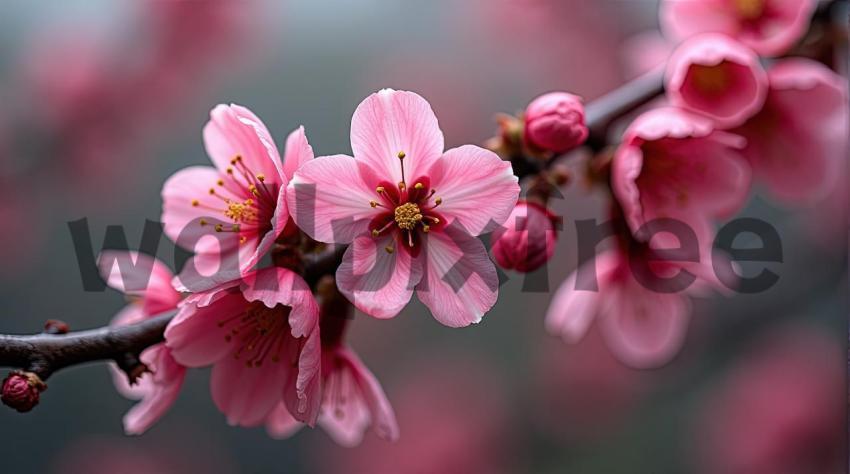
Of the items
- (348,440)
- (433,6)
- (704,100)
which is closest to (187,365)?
(348,440)

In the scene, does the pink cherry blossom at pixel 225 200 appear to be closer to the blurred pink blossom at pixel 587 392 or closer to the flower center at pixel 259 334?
the flower center at pixel 259 334

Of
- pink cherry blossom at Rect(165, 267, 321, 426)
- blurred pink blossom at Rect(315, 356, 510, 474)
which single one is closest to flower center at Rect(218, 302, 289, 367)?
pink cherry blossom at Rect(165, 267, 321, 426)

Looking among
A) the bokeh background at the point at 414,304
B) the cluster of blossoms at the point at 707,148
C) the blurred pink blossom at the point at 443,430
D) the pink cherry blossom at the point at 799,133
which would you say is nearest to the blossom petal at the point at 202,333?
the cluster of blossoms at the point at 707,148

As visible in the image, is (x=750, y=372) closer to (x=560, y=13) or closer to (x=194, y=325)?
(x=560, y=13)

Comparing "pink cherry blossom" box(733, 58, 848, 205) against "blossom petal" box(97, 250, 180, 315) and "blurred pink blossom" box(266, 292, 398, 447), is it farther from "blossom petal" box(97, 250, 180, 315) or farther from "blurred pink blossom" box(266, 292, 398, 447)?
"blossom petal" box(97, 250, 180, 315)

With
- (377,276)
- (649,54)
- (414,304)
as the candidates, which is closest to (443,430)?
(414,304)

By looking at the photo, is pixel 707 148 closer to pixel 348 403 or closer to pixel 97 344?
pixel 348 403
